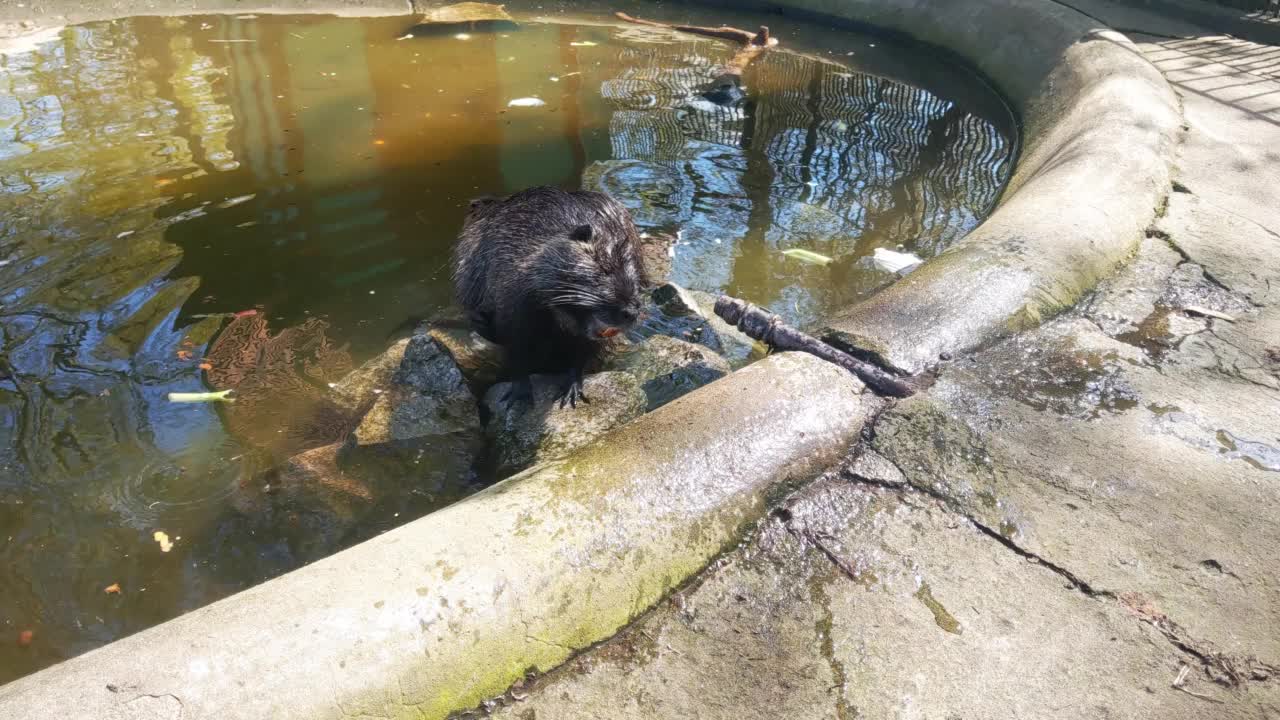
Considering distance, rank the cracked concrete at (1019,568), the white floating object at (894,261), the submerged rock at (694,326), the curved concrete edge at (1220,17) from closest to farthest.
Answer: the cracked concrete at (1019,568) → the submerged rock at (694,326) → the white floating object at (894,261) → the curved concrete edge at (1220,17)

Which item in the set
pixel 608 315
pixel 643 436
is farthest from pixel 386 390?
pixel 643 436

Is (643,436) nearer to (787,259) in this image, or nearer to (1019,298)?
(1019,298)

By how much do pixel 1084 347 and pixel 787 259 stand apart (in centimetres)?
203

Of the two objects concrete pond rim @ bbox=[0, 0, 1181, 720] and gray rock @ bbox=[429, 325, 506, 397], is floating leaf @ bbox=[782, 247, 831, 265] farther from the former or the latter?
gray rock @ bbox=[429, 325, 506, 397]

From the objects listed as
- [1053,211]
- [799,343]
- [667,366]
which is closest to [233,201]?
[667,366]

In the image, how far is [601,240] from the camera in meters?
3.34

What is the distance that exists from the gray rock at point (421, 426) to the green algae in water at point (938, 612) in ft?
6.05

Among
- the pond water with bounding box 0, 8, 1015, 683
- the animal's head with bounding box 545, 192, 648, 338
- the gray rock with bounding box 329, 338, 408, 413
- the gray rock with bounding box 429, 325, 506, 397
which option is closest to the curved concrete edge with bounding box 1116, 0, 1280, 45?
the pond water with bounding box 0, 8, 1015, 683

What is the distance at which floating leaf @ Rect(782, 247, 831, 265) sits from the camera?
4.73m

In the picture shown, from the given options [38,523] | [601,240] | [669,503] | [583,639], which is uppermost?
[601,240]

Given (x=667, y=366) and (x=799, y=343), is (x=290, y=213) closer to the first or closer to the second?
(x=667, y=366)

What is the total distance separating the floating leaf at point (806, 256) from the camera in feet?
15.5

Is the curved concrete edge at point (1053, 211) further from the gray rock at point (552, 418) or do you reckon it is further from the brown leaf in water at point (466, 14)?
the brown leaf in water at point (466, 14)

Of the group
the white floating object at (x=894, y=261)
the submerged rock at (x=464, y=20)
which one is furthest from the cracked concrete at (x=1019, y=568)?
the submerged rock at (x=464, y=20)
